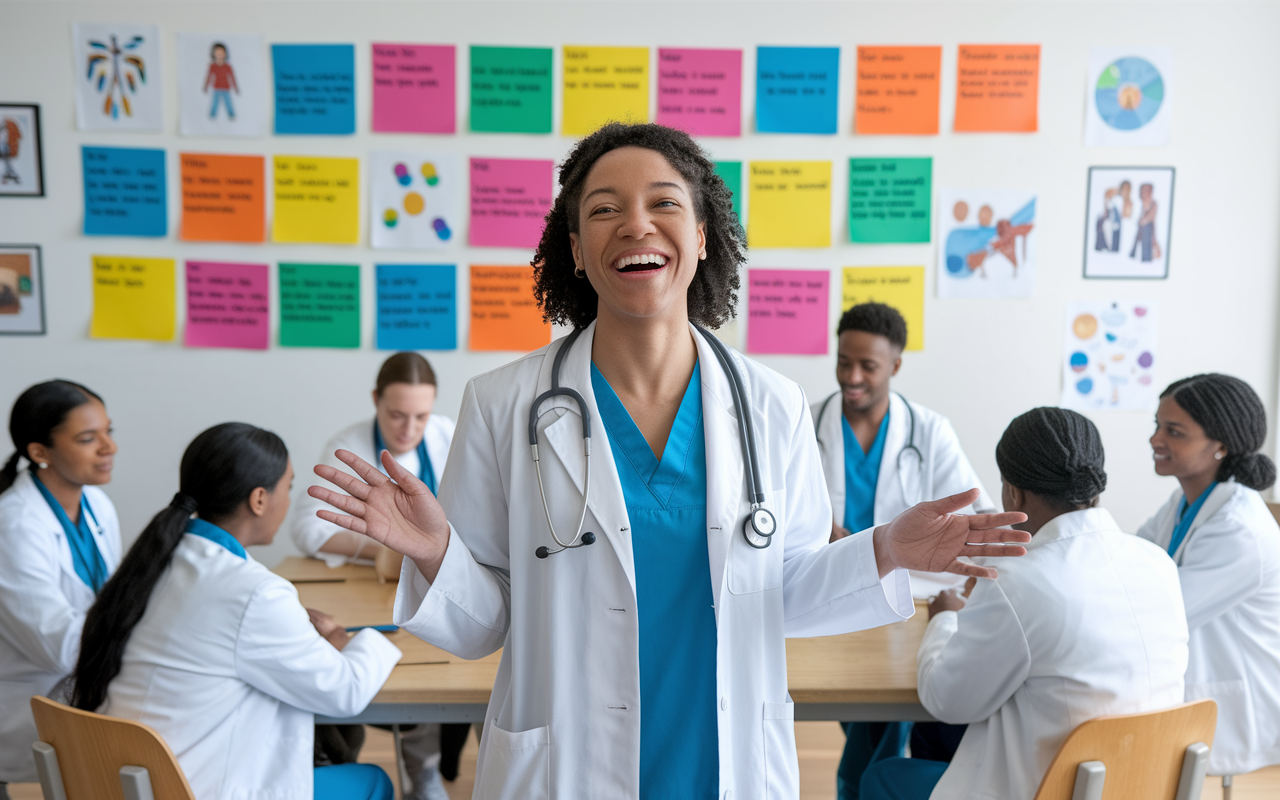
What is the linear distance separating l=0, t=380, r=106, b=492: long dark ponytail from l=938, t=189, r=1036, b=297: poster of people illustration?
282cm

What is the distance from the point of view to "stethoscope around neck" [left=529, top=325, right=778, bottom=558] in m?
1.11

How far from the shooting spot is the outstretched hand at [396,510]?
3.37 ft

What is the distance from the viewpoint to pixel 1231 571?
6.07ft

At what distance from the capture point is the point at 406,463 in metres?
2.75

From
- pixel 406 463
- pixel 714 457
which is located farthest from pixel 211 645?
pixel 406 463

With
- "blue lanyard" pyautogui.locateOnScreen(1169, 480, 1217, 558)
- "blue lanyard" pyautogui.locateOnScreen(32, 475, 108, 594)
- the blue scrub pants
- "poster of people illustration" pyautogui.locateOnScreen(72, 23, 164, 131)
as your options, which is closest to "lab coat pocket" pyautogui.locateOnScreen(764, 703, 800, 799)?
the blue scrub pants

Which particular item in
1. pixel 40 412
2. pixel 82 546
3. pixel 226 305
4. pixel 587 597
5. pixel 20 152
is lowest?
pixel 82 546

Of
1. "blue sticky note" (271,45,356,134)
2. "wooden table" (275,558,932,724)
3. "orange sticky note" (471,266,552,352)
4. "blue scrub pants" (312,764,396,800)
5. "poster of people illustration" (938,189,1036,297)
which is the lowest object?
"blue scrub pants" (312,764,396,800)

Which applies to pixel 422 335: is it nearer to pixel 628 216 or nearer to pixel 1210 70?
pixel 628 216

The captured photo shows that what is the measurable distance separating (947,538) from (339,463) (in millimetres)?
2263

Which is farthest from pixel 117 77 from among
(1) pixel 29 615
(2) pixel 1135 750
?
(2) pixel 1135 750

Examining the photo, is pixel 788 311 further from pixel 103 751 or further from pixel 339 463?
pixel 103 751

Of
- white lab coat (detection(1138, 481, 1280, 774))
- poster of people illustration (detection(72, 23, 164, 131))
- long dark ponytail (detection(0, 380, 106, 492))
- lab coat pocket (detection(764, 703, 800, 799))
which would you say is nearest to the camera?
lab coat pocket (detection(764, 703, 800, 799))

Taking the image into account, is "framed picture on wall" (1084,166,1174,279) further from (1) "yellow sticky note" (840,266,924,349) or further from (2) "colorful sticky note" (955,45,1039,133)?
(1) "yellow sticky note" (840,266,924,349)
